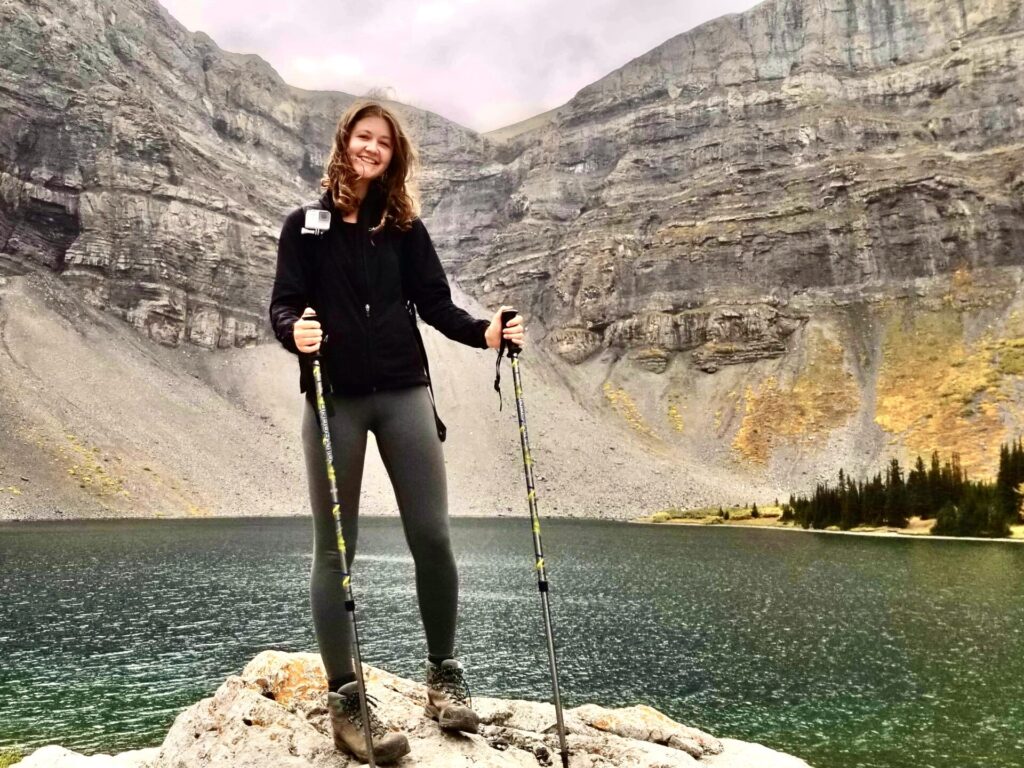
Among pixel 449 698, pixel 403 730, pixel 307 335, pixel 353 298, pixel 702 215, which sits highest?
pixel 702 215

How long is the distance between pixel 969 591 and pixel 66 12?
148348mm

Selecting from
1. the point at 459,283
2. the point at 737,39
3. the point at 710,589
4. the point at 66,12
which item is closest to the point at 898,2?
Answer: the point at 737,39

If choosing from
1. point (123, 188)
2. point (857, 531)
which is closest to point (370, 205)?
point (857, 531)

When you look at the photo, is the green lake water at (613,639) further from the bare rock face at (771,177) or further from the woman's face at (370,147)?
the bare rock face at (771,177)

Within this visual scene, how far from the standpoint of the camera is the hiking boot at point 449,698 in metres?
5.96

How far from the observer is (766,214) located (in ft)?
453

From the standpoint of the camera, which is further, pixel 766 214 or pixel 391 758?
pixel 766 214

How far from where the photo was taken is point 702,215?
14312 centimetres

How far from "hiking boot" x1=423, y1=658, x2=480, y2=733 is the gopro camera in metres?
3.53

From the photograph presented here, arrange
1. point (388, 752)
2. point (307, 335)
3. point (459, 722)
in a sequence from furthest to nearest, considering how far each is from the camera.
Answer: point (459, 722) → point (307, 335) → point (388, 752)

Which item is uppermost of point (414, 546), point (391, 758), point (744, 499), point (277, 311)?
point (277, 311)

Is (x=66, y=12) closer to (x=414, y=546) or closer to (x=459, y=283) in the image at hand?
(x=459, y=283)

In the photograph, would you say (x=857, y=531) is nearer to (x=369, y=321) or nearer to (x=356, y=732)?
(x=356, y=732)

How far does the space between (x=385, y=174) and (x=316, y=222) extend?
0.80 meters
